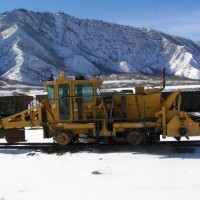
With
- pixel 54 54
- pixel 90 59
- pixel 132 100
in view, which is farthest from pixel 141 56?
pixel 132 100

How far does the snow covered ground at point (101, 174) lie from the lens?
8141mm

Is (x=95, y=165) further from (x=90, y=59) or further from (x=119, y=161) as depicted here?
(x=90, y=59)

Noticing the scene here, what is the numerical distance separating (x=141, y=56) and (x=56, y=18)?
45373 millimetres

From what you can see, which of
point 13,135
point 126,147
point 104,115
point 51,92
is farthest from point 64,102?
point 126,147

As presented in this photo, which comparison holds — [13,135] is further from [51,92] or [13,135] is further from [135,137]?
[135,137]

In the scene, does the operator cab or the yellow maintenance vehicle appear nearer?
the yellow maintenance vehicle

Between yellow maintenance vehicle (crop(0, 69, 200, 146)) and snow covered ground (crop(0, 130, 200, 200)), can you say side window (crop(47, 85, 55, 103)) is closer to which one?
yellow maintenance vehicle (crop(0, 69, 200, 146))

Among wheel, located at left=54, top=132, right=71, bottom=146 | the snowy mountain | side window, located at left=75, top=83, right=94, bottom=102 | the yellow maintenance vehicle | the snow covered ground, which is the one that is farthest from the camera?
the snowy mountain

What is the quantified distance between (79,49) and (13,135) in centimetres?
16109

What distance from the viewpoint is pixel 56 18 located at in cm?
19438

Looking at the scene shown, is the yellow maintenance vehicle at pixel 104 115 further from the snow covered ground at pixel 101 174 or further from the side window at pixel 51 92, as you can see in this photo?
the snow covered ground at pixel 101 174

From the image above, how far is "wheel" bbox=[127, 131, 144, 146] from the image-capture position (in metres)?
12.9

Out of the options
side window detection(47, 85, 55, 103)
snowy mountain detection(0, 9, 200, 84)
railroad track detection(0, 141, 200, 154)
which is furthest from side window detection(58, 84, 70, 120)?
snowy mountain detection(0, 9, 200, 84)

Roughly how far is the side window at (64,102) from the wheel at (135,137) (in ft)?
Answer: 6.86
